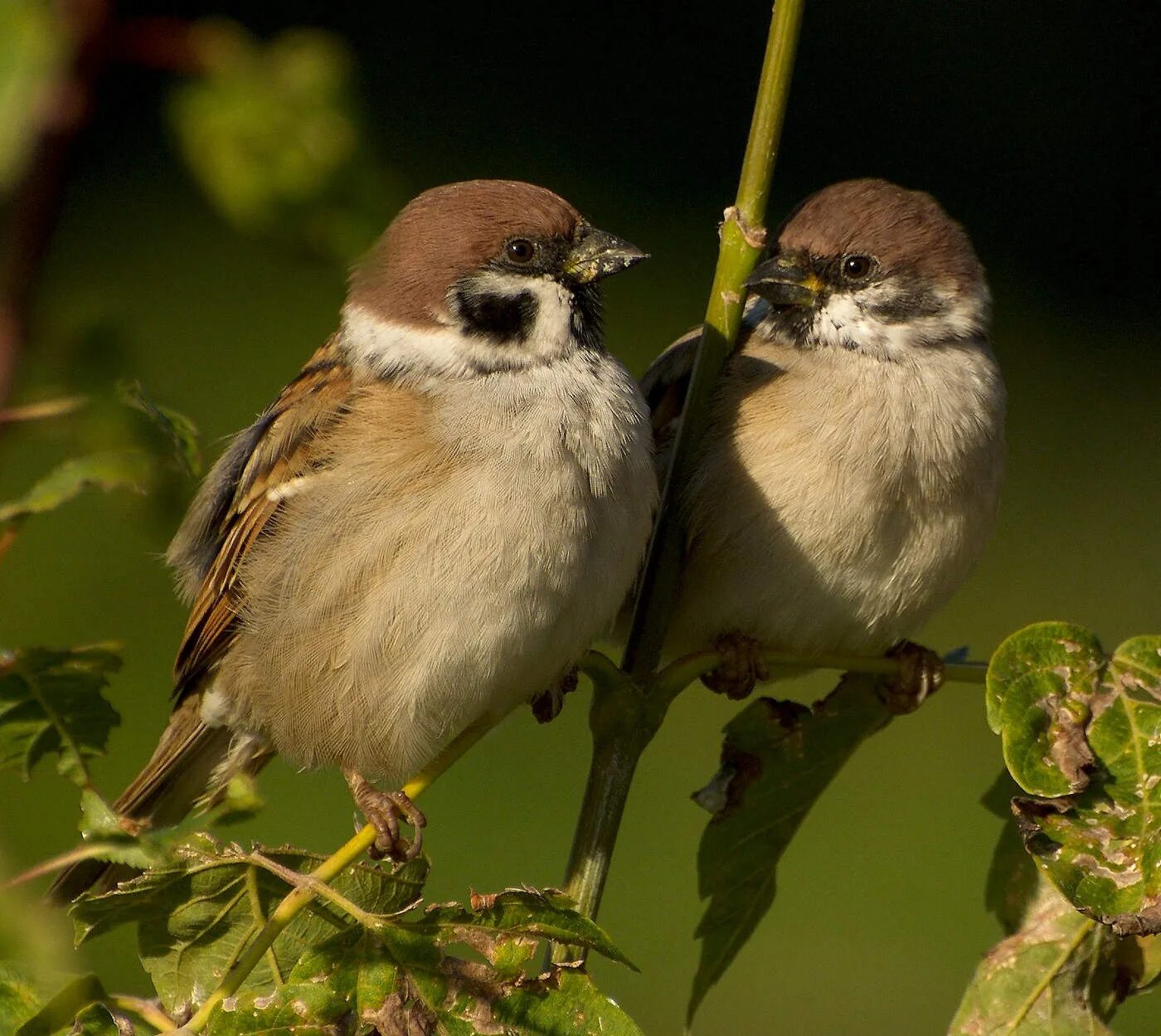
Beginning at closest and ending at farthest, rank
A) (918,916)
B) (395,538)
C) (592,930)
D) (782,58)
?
1. (592,930)
2. (782,58)
3. (395,538)
4. (918,916)

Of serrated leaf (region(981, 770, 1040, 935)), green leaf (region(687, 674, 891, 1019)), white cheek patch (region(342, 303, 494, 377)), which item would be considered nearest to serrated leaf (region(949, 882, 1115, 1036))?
serrated leaf (region(981, 770, 1040, 935))

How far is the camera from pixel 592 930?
1280 mm

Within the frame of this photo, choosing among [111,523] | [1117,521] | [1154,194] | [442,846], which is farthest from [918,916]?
[1154,194]

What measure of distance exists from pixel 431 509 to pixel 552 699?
1.15 feet

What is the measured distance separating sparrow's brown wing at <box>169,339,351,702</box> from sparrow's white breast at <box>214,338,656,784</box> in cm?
4

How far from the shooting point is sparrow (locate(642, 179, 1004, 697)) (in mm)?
2238

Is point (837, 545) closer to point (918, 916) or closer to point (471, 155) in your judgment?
point (918, 916)

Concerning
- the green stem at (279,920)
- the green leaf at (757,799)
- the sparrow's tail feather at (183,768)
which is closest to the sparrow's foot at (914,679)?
the green leaf at (757,799)

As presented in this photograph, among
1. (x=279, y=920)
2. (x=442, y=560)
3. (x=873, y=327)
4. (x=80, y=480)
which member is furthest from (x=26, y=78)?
(x=873, y=327)

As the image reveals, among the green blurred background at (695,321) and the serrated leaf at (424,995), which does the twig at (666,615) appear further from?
the green blurred background at (695,321)

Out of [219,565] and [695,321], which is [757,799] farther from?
[695,321]

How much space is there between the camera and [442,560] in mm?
1960

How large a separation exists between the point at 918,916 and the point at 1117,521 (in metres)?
2.30

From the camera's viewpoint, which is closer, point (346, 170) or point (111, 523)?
point (346, 170)
